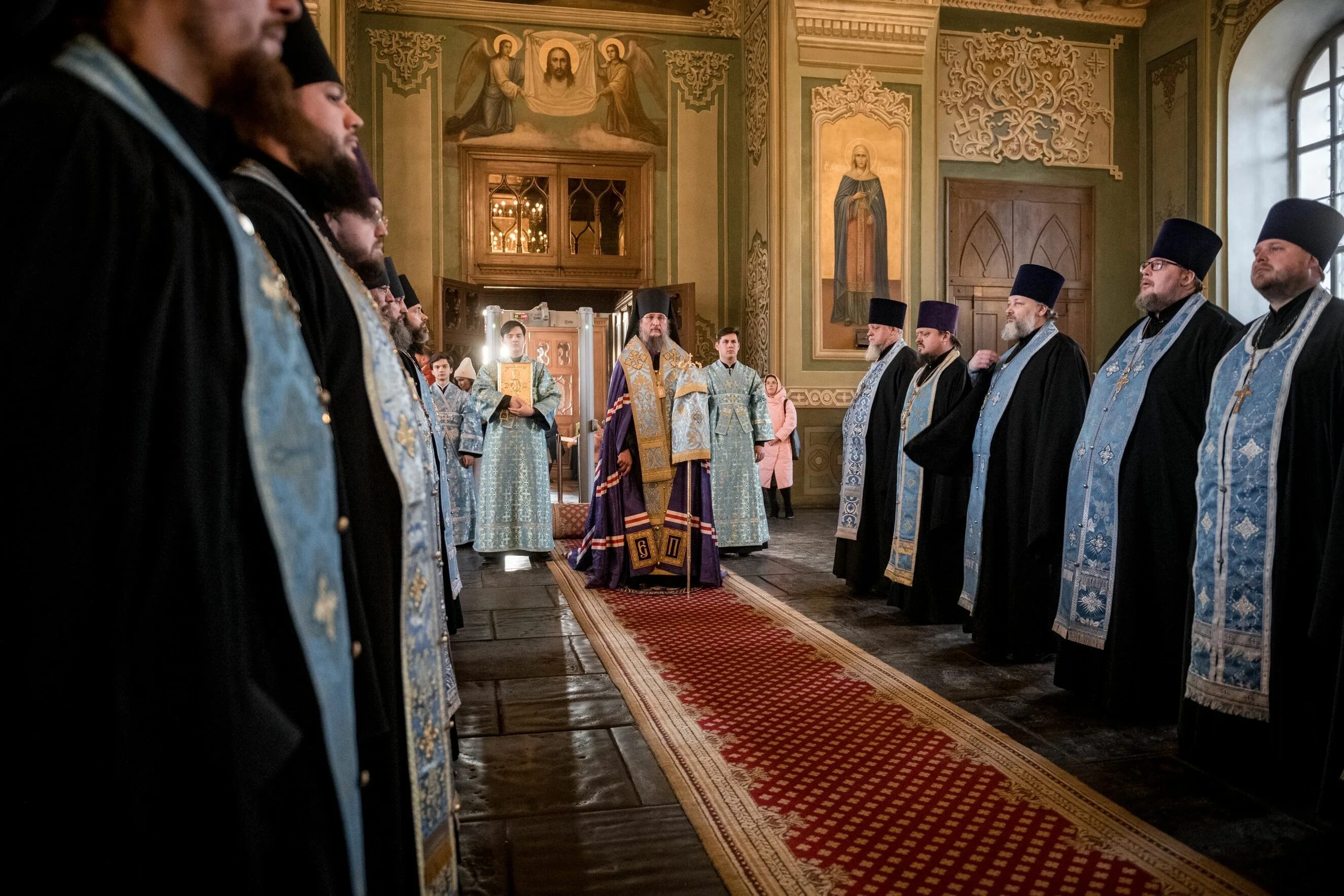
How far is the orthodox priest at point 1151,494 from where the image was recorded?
343 cm

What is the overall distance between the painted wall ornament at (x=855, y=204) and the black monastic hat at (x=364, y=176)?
31.9 feet

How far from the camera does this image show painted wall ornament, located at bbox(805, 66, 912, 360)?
10984 millimetres

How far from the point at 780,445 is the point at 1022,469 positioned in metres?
5.94

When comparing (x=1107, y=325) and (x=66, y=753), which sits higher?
(x=1107, y=325)

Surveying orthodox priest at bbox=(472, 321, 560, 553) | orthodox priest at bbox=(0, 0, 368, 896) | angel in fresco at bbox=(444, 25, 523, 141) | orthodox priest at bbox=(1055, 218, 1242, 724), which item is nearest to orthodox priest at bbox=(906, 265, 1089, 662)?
orthodox priest at bbox=(1055, 218, 1242, 724)

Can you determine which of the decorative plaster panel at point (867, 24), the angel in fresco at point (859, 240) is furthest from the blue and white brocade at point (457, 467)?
the decorative plaster panel at point (867, 24)

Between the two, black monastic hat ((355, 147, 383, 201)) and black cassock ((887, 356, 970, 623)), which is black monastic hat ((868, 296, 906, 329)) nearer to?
black cassock ((887, 356, 970, 623))

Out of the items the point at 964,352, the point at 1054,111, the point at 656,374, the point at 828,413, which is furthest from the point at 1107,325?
the point at 656,374

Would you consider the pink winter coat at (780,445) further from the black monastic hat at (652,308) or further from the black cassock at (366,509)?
the black cassock at (366,509)

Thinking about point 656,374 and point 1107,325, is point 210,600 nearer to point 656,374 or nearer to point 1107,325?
point 656,374

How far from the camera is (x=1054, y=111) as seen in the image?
11883 millimetres

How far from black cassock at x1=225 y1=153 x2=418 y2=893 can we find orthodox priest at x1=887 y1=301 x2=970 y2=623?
4.08 metres

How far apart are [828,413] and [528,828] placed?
9034mm

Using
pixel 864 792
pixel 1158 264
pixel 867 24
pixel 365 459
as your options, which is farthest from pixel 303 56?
pixel 867 24
